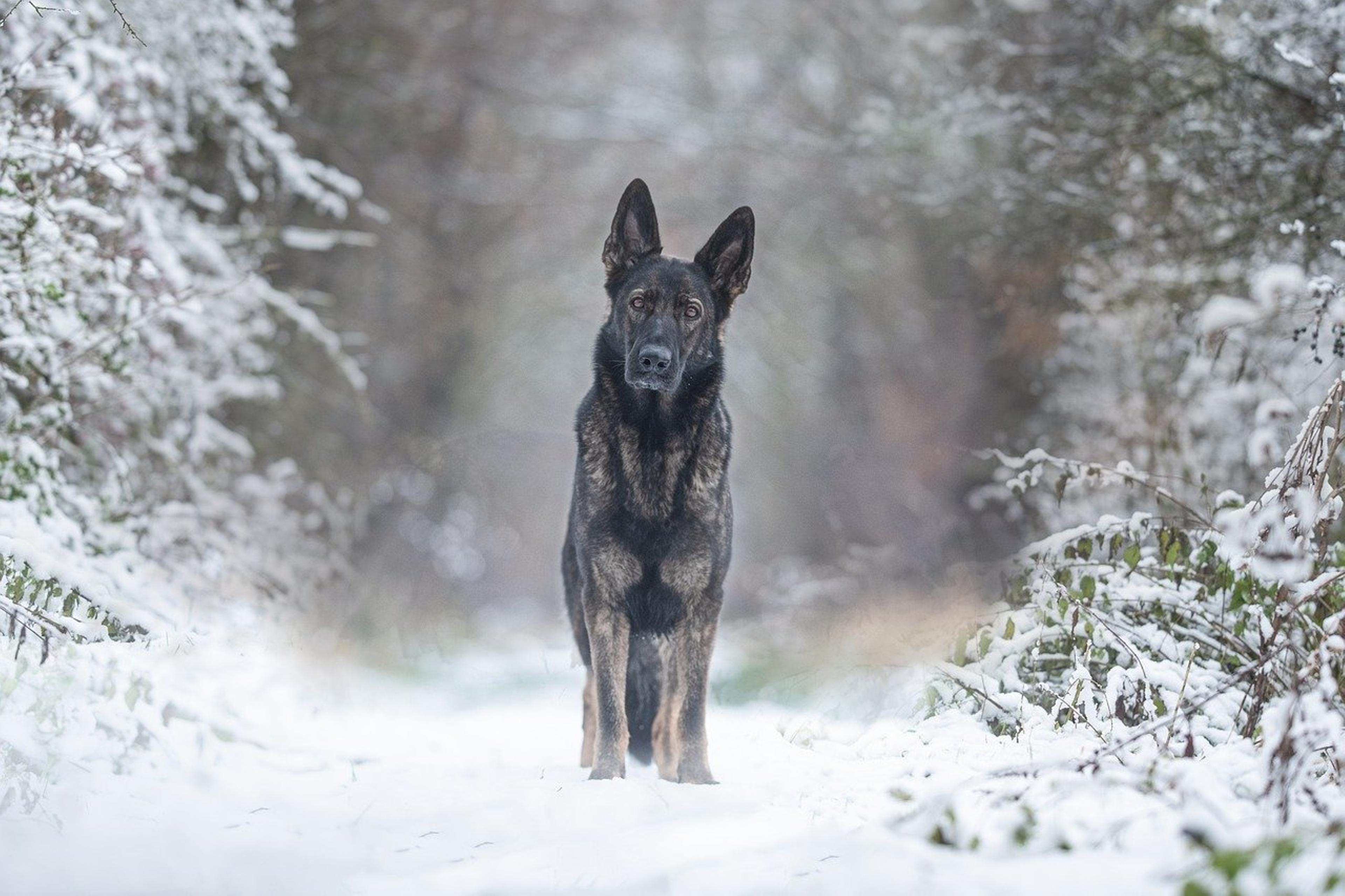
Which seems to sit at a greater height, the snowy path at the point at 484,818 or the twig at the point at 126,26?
the twig at the point at 126,26

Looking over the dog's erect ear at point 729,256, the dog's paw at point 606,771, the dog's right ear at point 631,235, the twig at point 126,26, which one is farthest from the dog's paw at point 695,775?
the twig at point 126,26

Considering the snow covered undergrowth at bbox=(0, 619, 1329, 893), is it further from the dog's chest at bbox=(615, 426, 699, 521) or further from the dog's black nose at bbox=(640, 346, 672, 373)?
the dog's black nose at bbox=(640, 346, 672, 373)

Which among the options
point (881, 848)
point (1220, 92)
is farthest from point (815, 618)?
point (881, 848)

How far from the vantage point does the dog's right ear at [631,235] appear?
19.0 ft

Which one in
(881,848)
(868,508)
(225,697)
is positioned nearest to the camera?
(881,848)

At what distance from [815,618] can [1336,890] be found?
10427mm

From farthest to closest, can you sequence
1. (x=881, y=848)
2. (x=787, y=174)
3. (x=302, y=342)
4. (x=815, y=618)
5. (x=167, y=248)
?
1. (x=787, y=174)
2. (x=302, y=342)
3. (x=815, y=618)
4. (x=167, y=248)
5. (x=881, y=848)

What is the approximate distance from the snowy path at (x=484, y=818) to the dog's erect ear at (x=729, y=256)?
219cm

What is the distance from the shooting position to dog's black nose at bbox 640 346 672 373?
533 centimetres

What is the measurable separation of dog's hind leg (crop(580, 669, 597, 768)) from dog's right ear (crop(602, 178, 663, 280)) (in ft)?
6.45

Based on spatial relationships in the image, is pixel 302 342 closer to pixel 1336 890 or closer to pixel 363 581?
pixel 363 581

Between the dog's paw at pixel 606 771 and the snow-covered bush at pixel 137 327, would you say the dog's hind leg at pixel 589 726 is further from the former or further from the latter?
the snow-covered bush at pixel 137 327

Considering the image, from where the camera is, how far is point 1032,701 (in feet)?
18.1

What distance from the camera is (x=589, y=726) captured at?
19.9 ft
